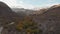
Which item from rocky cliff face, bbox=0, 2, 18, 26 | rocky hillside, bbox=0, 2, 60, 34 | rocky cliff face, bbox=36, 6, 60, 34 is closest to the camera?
rocky cliff face, bbox=36, 6, 60, 34

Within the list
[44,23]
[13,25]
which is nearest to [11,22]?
[13,25]

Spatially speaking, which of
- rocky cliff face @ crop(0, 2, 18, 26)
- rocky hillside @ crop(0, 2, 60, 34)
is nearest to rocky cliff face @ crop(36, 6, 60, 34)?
rocky hillside @ crop(0, 2, 60, 34)

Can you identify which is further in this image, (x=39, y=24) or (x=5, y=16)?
(x=5, y=16)

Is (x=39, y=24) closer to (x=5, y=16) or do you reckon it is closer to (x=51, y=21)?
(x=51, y=21)

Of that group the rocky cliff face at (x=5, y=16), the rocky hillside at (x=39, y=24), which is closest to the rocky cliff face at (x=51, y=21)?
the rocky hillside at (x=39, y=24)

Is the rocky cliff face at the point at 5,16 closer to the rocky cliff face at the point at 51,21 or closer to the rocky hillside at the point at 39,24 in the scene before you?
the rocky hillside at the point at 39,24

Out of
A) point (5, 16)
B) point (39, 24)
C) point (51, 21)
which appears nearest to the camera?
point (51, 21)

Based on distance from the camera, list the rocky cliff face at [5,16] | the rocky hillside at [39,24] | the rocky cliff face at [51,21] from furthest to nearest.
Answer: the rocky cliff face at [5,16] < the rocky hillside at [39,24] < the rocky cliff face at [51,21]

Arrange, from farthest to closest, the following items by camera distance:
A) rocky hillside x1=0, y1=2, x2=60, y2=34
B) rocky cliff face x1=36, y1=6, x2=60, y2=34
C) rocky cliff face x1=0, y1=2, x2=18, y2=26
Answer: rocky cliff face x1=0, y1=2, x2=18, y2=26 → rocky hillside x1=0, y1=2, x2=60, y2=34 → rocky cliff face x1=36, y1=6, x2=60, y2=34

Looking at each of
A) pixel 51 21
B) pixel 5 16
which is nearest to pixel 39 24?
pixel 51 21

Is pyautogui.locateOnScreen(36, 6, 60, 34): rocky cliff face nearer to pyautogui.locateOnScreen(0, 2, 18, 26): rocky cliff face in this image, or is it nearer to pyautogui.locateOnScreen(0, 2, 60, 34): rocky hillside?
pyautogui.locateOnScreen(0, 2, 60, 34): rocky hillside

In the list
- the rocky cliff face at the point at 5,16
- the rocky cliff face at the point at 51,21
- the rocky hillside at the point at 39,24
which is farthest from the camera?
the rocky cliff face at the point at 5,16

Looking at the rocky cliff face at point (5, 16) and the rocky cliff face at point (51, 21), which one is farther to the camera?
the rocky cliff face at point (5, 16)
